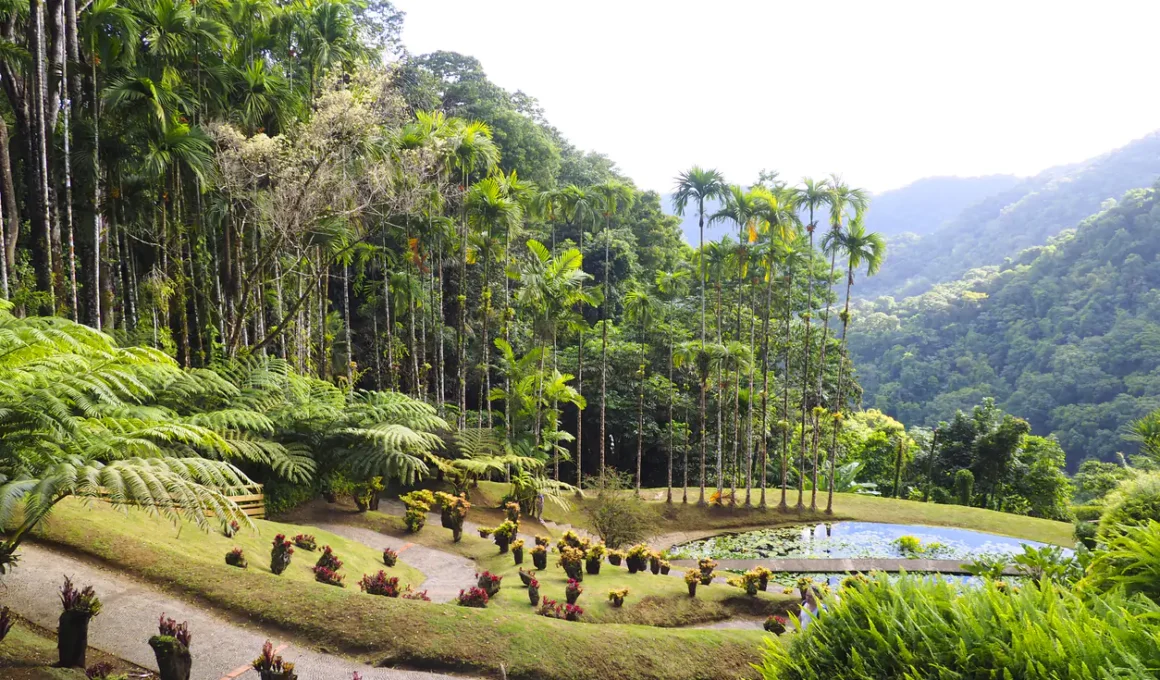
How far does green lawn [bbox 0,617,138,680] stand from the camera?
177 inches

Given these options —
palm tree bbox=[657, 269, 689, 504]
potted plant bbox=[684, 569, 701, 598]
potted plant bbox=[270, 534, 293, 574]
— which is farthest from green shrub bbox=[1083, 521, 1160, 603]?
palm tree bbox=[657, 269, 689, 504]

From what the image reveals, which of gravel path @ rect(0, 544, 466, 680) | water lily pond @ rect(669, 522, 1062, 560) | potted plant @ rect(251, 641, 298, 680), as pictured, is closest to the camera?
potted plant @ rect(251, 641, 298, 680)

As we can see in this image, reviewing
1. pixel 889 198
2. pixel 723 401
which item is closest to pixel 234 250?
pixel 723 401

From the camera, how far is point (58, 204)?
40.5 feet

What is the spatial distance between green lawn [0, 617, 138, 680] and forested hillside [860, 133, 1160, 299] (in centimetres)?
8230

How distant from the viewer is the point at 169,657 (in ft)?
15.8

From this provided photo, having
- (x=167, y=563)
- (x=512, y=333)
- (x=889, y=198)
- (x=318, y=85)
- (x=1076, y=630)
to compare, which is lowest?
(x=167, y=563)

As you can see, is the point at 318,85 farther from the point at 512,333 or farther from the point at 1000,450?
the point at 1000,450

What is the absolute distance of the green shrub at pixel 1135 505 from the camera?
5327mm

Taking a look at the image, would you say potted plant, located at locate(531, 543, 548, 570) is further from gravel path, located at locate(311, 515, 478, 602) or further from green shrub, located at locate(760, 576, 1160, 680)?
green shrub, located at locate(760, 576, 1160, 680)

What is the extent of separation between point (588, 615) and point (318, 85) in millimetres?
13841

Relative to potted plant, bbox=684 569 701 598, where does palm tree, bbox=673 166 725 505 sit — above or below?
above

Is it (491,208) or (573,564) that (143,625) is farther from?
(491,208)

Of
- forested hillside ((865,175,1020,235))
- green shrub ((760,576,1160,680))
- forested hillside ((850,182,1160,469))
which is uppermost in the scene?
forested hillside ((865,175,1020,235))
